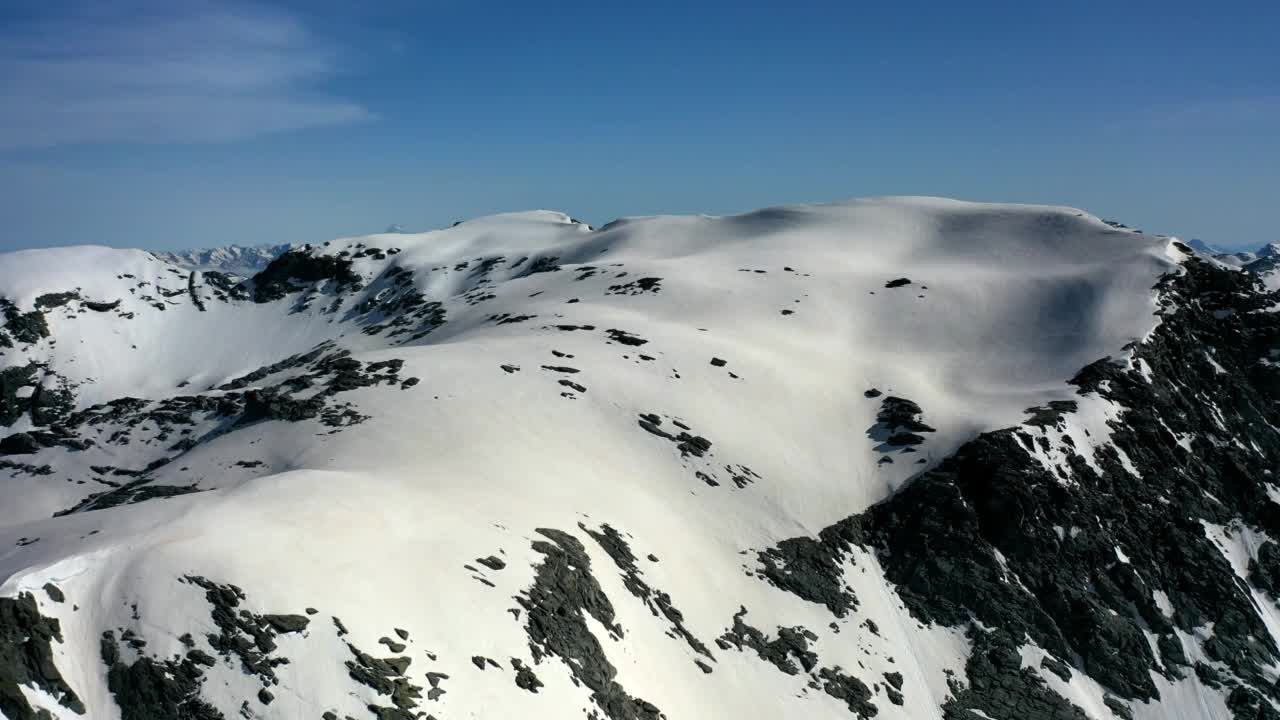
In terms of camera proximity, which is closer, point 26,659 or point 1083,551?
point 26,659

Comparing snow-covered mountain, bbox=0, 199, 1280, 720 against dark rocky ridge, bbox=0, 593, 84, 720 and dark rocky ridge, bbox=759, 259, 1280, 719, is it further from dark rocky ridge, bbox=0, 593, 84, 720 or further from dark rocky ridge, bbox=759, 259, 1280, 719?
dark rocky ridge, bbox=759, 259, 1280, 719

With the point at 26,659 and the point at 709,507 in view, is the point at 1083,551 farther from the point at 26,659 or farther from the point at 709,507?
the point at 26,659

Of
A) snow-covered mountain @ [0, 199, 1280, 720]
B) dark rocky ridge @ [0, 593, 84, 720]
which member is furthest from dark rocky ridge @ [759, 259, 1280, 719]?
dark rocky ridge @ [0, 593, 84, 720]

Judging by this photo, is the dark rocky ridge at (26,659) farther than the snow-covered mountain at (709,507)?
No

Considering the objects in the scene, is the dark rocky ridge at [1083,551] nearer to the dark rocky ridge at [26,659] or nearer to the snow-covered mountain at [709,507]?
the snow-covered mountain at [709,507]

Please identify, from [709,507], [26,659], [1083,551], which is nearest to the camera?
[26,659]

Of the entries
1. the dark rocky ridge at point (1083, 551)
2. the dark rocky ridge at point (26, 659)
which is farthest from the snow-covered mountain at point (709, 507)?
the dark rocky ridge at point (1083, 551)

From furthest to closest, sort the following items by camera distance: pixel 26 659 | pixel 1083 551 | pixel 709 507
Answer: pixel 1083 551
pixel 709 507
pixel 26 659

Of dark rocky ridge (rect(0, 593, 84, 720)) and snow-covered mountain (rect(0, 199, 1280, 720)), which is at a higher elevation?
dark rocky ridge (rect(0, 593, 84, 720))

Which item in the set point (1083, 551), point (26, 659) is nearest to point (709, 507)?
point (1083, 551)
